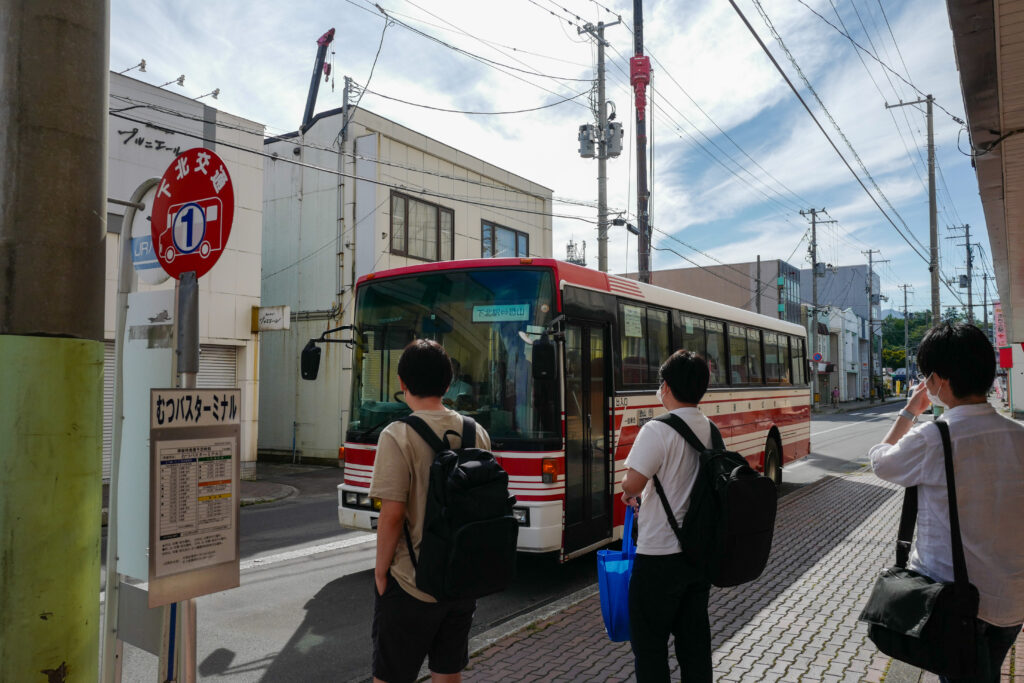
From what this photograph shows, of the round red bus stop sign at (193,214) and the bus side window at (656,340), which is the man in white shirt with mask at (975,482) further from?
the bus side window at (656,340)

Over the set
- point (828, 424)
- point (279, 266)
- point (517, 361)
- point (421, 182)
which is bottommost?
point (828, 424)

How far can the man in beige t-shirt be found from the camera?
2.93 meters

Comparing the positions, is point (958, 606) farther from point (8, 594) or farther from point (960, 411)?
point (8, 594)

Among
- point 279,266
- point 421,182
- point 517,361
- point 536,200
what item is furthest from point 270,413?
point 517,361

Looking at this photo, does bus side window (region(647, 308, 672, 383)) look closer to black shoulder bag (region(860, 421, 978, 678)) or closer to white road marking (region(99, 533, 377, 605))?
white road marking (region(99, 533, 377, 605))

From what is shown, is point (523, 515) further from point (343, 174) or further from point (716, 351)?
point (343, 174)

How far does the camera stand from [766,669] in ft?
15.4

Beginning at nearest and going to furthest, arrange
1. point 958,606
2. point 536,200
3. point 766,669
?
point 958,606 < point 766,669 < point 536,200

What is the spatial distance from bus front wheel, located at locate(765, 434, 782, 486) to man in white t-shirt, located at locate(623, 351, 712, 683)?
31.8 feet

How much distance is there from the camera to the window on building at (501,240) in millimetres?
22766

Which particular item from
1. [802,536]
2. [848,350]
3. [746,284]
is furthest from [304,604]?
[848,350]

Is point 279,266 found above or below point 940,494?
above

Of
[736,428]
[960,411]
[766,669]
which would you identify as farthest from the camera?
[736,428]

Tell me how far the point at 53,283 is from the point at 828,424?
3721 centimetres
